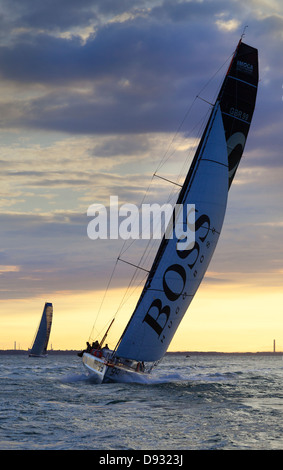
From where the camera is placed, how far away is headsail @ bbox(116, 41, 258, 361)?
27062 mm

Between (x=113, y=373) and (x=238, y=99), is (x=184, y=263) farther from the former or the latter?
(x=238, y=99)

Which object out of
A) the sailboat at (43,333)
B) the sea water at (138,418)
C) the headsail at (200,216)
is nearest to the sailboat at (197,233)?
the headsail at (200,216)

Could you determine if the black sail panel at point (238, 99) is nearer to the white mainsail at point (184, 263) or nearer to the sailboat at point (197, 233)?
the sailboat at point (197, 233)

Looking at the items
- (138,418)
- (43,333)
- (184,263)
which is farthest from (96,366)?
(43,333)

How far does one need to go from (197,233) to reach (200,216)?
758 millimetres

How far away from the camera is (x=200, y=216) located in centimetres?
2708

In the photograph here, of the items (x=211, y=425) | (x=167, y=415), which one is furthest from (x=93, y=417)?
(x=211, y=425)

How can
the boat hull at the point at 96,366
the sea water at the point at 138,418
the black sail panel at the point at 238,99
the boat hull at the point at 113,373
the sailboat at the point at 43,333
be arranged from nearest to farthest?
the sea water at the point at 138,418, the boat hull at the point at 113,373, the boat hull at the point at 96,366, the black sail panel at the point at 238,99, the sailboat at the point at 43,333

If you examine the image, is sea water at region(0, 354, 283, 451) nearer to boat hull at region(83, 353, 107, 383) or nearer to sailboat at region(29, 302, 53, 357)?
boat hull at region(83, 353, 107, 383)

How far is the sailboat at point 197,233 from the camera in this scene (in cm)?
2705

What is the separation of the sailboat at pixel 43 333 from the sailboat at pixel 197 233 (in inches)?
2235

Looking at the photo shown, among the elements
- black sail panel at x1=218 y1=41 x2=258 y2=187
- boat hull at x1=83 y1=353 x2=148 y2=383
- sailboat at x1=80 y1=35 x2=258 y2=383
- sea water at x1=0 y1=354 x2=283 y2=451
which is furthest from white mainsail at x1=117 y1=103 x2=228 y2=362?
sea water at x1=0 y1=354 x2=283 y2=451

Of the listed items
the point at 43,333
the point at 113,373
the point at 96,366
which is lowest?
the point at 113,373
